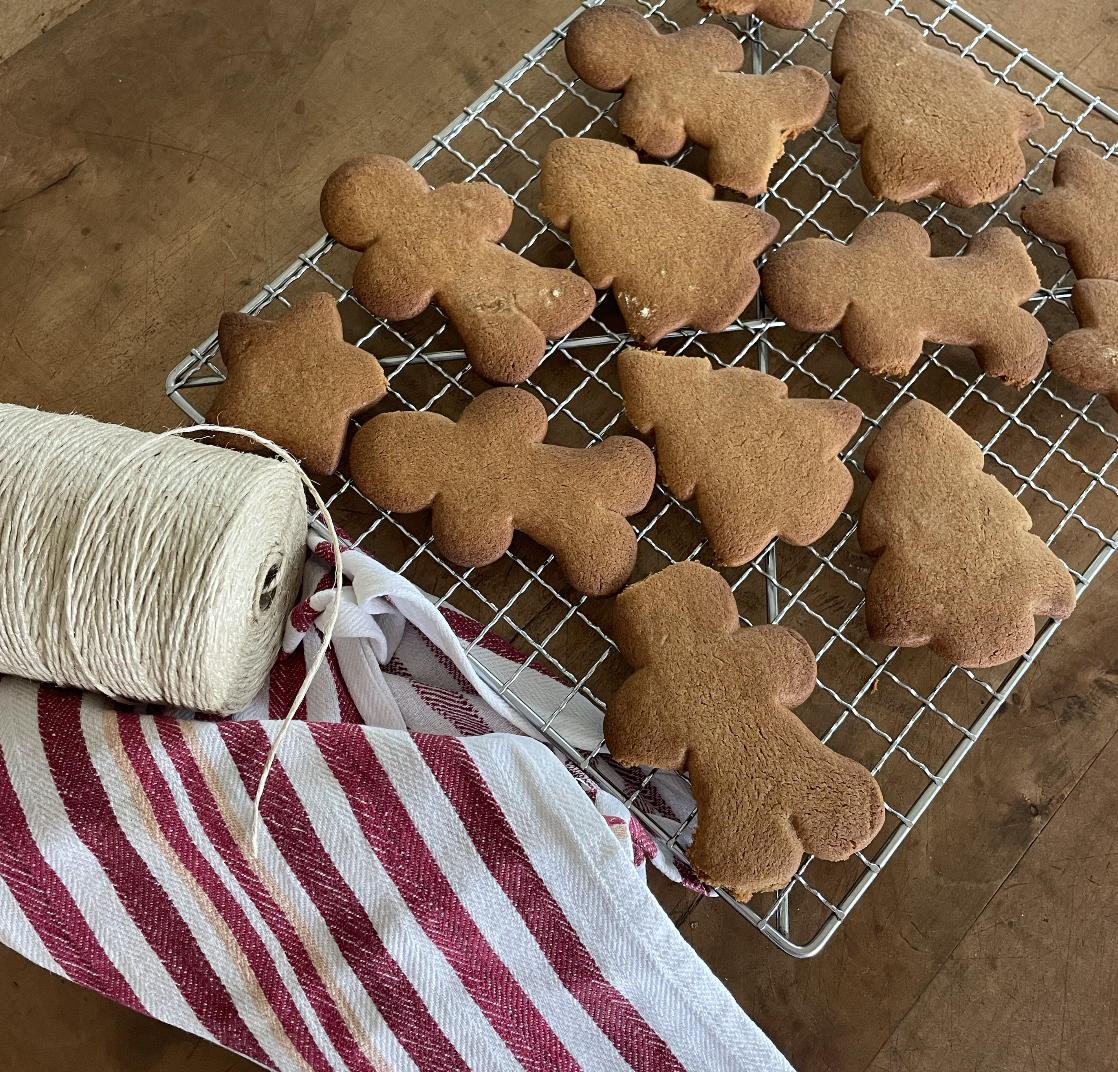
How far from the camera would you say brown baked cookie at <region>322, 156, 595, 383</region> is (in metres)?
0.92

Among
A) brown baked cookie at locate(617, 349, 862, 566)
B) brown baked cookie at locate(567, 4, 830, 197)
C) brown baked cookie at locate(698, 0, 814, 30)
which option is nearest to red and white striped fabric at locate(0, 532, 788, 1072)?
brown baked cookie at locate(617, 349, 862, 566)

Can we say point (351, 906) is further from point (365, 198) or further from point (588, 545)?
point (365, 198)

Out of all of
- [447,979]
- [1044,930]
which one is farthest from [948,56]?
[447,979]

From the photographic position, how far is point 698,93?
0.97 metres

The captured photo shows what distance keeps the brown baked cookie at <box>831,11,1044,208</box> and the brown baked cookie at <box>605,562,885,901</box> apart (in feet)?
1.43

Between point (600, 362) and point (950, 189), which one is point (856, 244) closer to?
point (950, 189)

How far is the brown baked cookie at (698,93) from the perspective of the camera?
96cm

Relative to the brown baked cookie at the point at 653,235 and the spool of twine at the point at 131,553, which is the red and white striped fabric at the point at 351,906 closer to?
the spool of twine at the point at 131,553

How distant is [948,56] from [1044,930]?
82cm

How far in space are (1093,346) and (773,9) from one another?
444 millimetres

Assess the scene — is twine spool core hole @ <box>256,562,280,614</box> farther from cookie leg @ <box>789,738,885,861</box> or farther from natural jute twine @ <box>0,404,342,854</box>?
cookie leg @ <box>789,738,885,861</box>

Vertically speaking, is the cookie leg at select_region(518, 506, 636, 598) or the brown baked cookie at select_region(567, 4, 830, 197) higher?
the brown baked cookie at select_region(567, 4, 830, 197)

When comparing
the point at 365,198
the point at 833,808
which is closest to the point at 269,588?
the point at 365,198

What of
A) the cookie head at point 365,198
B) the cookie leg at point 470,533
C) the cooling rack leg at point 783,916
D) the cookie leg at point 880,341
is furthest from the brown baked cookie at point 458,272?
the cooling rack leg at point 783,916
